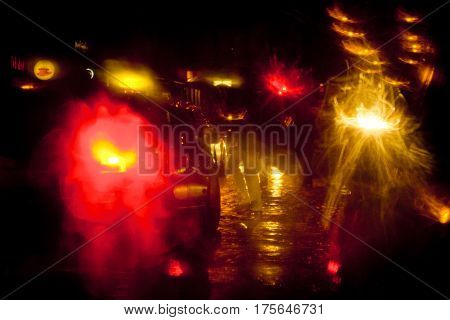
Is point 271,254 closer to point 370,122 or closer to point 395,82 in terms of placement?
point 395,82

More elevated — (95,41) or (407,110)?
(95,41)

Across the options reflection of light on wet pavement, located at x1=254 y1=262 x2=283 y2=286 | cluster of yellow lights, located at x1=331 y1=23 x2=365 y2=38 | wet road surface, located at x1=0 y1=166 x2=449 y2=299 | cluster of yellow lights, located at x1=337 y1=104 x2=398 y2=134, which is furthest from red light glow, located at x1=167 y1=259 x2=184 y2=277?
cluster of yellow lights, located at x1=331 y1=23 x2=365 y2=38

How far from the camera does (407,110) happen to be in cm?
970

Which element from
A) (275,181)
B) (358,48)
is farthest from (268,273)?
(275,181)

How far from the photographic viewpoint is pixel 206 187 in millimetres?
7977

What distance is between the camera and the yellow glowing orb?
14.6 meters

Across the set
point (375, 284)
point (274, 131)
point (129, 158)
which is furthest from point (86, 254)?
point (274, 131)

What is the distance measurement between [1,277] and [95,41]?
44.9 feet

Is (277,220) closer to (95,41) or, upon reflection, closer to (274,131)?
(95,41)

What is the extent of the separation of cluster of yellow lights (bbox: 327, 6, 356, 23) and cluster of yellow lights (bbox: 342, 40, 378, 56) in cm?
57

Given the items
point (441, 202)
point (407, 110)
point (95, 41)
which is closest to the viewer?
point (441, 202)

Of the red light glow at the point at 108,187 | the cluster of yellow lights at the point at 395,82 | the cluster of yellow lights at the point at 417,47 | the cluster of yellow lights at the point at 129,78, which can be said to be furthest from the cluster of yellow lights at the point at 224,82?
the red light glow at the point at 108,187

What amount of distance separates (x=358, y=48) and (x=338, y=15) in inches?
33.7

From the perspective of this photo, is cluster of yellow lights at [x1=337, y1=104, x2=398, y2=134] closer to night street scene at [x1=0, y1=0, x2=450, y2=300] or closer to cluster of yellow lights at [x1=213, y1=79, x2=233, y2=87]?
night street scene at [x1=0, y1=0, x2=450, y2=300]
